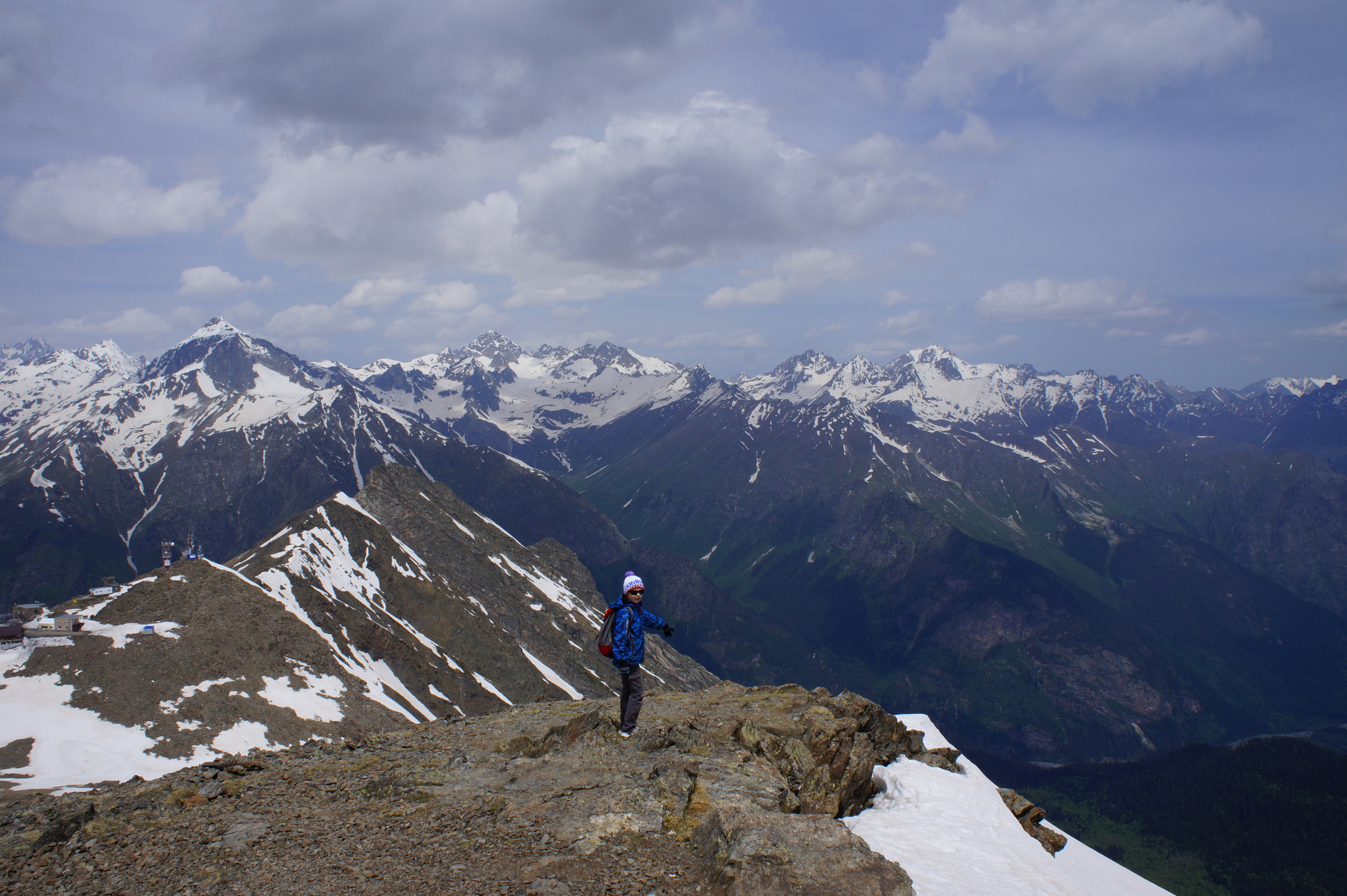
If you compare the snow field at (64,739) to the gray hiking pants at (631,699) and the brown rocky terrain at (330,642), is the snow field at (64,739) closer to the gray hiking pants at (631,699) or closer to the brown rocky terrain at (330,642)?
the brown rocky terrain at (330,642)

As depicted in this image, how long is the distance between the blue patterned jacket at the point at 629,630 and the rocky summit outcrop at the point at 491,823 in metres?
2.57

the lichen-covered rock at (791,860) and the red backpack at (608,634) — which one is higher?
the red backpack at (608,634)


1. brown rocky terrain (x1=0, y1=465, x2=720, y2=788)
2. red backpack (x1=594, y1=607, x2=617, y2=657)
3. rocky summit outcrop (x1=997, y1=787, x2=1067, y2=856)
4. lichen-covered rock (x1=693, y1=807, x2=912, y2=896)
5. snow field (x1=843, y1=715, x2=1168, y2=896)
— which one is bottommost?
brown rocky terrain (x1=0, y1=465, x2=720, y2=788)

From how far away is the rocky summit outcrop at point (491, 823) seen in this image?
12062 mm

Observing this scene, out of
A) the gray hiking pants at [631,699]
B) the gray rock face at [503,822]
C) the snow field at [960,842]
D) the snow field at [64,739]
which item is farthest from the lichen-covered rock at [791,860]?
the snow field at [64,739]

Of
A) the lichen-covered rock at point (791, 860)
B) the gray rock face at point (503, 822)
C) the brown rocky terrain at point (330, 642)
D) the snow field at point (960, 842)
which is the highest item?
the lichen-covered rock at point (791, 860)

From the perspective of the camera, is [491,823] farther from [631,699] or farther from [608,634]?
[631,699]

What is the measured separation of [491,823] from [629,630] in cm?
662

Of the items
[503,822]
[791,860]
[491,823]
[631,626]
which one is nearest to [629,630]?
[631,626]

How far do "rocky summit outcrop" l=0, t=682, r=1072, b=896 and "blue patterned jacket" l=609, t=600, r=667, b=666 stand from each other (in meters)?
2.57

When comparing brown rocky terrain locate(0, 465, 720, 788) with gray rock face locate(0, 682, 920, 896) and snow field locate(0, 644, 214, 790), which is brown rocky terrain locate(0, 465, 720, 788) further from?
gray rock face locate(0, 682, 920, 896)

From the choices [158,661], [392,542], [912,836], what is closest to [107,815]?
[912,836]

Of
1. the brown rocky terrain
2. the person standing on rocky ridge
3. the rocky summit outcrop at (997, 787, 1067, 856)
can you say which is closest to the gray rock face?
the person standing on rocky ridge

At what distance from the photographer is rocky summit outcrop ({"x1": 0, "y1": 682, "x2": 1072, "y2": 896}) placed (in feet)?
39.6
